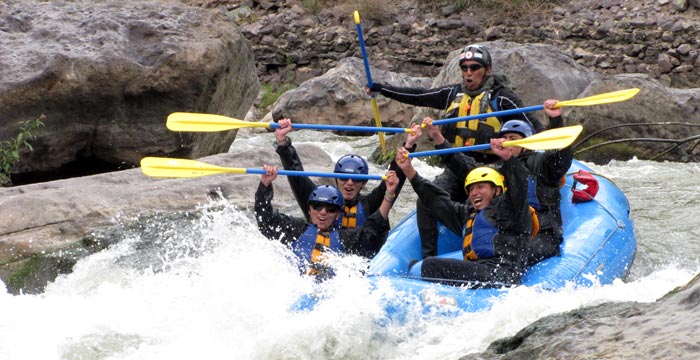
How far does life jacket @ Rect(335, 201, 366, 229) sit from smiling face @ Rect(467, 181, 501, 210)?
923 mm

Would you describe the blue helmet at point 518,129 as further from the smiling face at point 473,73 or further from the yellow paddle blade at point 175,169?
the yellow paddle blade at point 175,169

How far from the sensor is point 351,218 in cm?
601

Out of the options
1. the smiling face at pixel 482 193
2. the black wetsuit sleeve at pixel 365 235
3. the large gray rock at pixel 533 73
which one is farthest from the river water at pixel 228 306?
the large gray rock at pixel 533 73

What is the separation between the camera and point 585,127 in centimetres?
1021

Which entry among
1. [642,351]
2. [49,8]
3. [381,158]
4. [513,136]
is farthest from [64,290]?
[381,158]

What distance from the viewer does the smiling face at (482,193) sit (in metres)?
5.29

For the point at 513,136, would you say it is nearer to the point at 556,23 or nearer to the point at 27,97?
the point at 27,97

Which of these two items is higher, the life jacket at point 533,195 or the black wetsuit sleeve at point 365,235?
the life jacket at point 533,195

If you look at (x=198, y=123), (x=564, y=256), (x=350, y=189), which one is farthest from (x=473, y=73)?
(x=198, y=123)

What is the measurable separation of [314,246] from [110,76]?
3.23m

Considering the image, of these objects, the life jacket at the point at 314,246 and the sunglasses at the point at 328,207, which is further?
the sunglasses at the point at 328,207

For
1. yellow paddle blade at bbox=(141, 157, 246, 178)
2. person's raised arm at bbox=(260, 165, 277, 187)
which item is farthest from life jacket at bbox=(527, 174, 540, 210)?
yellow paddle blade at bbox=(141, 157, 246, 178)

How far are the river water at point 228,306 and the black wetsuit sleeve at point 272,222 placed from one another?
0.12 metres

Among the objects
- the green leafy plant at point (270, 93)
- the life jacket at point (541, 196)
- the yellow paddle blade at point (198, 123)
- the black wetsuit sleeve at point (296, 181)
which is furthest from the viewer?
the green leafy plant at point (270, 93)
